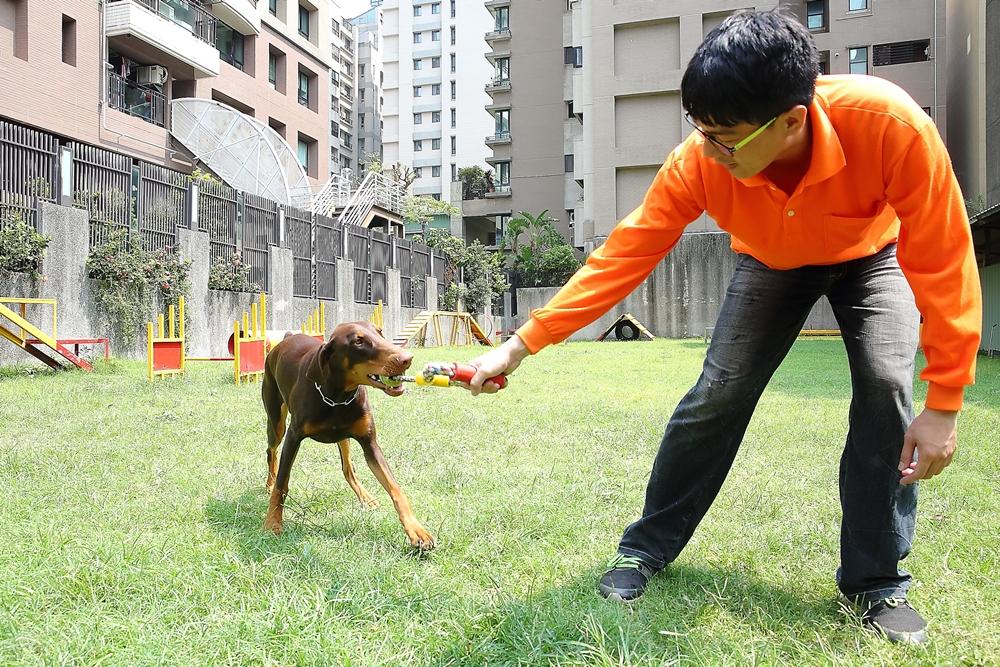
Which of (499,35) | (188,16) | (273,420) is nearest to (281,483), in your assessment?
(273,420)

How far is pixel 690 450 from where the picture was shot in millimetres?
2773

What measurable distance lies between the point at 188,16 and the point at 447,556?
24.7 metres

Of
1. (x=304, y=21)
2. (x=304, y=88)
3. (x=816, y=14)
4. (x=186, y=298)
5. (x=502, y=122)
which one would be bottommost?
(x=186, y=298)

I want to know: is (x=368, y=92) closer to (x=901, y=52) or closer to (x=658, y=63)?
(x=658, y=63)

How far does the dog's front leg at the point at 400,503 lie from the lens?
123 inches

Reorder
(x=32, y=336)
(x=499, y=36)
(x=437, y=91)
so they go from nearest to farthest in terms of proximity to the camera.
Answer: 1. (x=32, y=336)
2. (x=499, y=36)
3. (x=437, y=91)

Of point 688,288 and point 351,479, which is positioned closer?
point 351,479

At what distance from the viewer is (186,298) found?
1405 centimetres

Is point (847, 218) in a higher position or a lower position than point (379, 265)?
lower

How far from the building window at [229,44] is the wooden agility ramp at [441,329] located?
1176 cm

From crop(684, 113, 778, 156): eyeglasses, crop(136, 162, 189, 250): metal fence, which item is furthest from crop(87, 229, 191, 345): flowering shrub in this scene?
crop(684, 113, 778, 156): eyeglasses

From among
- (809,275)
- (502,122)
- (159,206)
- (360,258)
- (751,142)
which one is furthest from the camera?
(502,122)

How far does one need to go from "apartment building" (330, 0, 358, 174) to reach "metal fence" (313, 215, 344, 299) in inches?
1431

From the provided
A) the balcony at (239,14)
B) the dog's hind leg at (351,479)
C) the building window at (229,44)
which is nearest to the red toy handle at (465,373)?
the dog's hind leg at (351,479)
